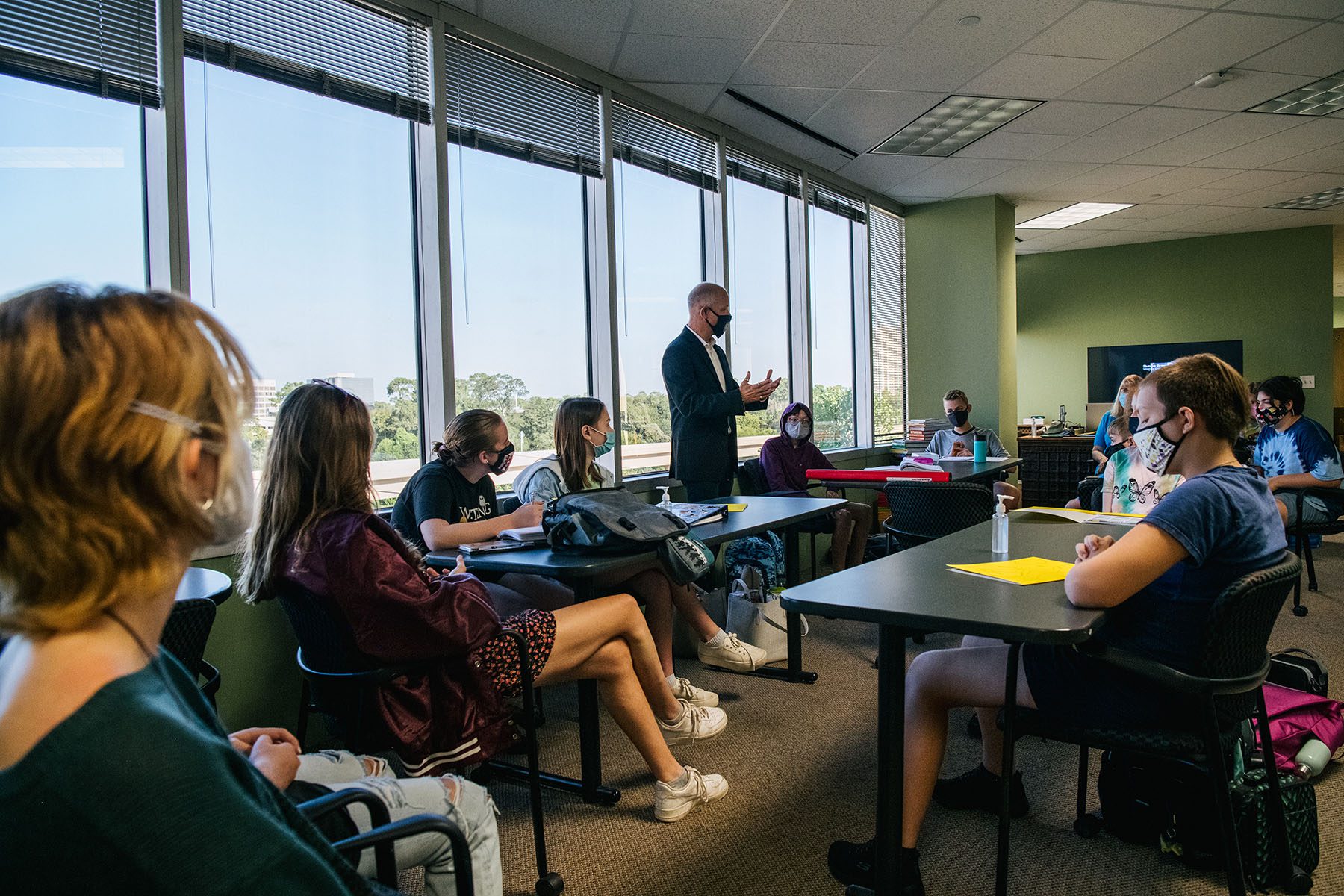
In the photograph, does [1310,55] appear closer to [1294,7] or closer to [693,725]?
[1294,7]

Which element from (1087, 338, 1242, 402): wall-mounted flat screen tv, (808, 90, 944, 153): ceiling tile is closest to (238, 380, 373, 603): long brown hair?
(808, 90, 944, 153): ceiling tile

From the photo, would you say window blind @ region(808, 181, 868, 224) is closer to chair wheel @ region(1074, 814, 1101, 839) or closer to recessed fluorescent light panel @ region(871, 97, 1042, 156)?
recessed fluorescent light panel @ region(871, 97, 1042, 156)

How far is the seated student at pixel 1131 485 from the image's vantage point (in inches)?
110

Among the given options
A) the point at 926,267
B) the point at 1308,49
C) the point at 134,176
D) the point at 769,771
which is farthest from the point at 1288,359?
the point at 134,176

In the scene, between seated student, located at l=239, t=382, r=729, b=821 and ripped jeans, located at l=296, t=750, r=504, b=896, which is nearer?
ripped jeans, located at l=296, t=750, r=504, b=896

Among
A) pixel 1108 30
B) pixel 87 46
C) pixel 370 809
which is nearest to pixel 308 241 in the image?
pixel 87 46

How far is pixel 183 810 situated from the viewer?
576mm

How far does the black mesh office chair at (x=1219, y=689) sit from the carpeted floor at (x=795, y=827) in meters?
0.44

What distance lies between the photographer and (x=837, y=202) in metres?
6.39

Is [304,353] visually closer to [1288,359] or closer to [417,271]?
[417,271]

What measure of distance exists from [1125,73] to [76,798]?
534cm

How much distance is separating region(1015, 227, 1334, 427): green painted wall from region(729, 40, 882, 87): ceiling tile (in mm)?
6325

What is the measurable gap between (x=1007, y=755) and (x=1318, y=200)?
837 cm

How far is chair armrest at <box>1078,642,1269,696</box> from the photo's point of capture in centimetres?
149
